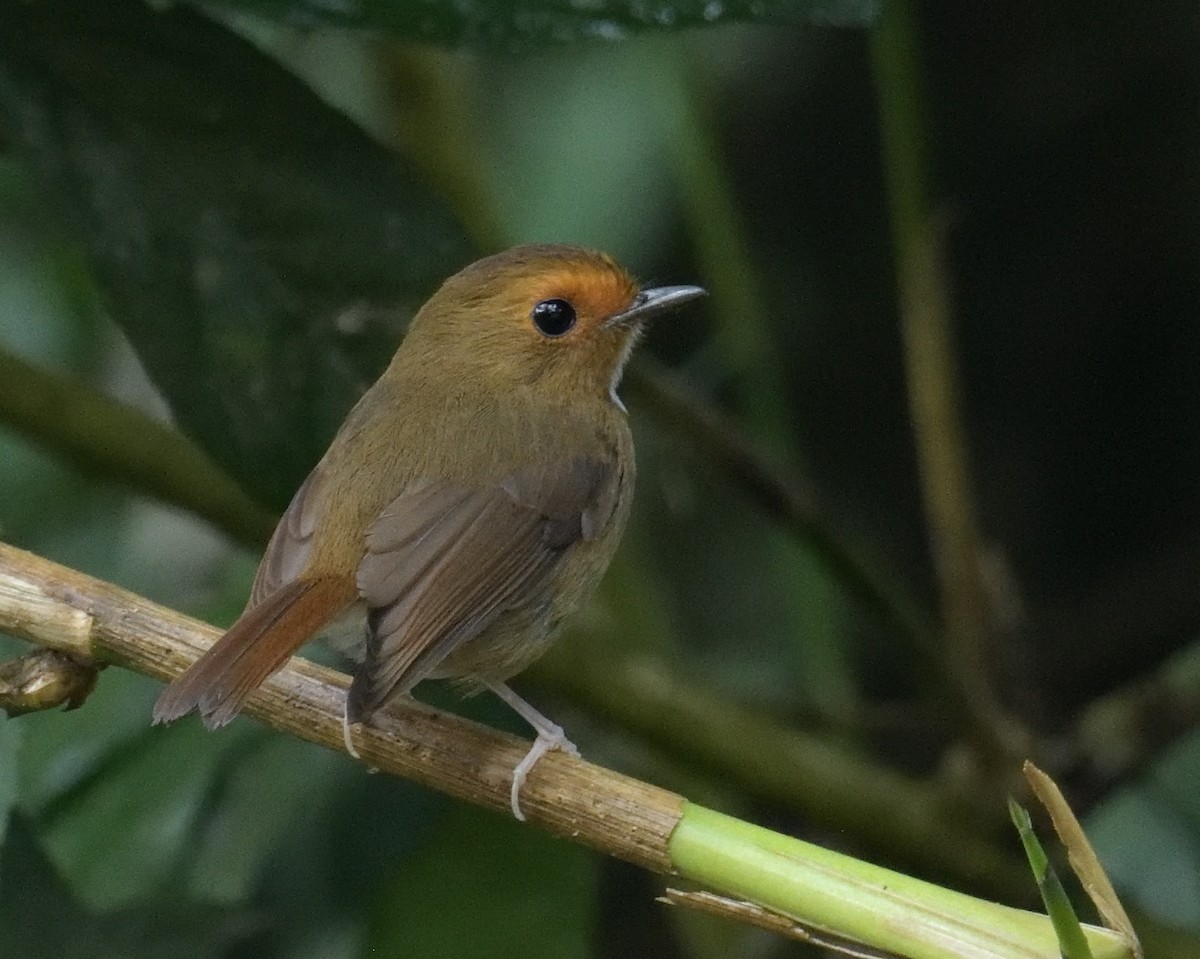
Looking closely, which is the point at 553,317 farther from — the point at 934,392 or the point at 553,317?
the point at 934,392

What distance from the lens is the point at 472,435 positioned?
2.53 metres

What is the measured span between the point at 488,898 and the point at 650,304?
3.07 feet

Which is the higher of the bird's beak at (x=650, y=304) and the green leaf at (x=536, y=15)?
the green leaf at (x=536, y=15)

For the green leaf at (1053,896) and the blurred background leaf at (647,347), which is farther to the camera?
the blurred background leaf at (647,347)

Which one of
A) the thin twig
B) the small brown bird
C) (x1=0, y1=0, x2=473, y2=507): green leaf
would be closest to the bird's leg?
→ the small brown bird

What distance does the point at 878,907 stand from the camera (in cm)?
145

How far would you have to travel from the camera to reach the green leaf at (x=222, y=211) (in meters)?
2.19

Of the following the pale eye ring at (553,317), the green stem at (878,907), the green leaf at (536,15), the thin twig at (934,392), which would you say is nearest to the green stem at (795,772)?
the thin twig at (934,392)

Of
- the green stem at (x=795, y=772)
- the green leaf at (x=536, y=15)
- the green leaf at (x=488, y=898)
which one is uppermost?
the green leaf at (x=536, y=15)

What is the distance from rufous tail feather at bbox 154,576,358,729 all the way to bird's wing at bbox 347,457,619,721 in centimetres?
8

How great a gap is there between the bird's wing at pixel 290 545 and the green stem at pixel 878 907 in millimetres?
888

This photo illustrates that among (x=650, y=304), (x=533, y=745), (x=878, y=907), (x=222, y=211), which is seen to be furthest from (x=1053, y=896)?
(x=650, y=304)

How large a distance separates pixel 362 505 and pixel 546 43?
63 centimetres

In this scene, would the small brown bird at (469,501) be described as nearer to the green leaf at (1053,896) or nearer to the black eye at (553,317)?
the black eye at (553,317)
